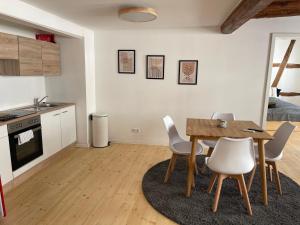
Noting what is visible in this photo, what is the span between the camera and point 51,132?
344 centimetres

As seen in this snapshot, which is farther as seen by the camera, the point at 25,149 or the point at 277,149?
the point at 25,149

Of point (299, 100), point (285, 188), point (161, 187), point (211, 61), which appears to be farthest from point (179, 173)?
point (299, 100)

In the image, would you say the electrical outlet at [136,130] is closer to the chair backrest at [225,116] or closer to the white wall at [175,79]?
the white wall at [175,79]

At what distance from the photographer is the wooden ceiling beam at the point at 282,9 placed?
3042 mm

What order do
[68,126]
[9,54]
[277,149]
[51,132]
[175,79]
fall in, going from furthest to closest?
[175,79] → [68,126] → [51,132] → [9,54] → [277,149]

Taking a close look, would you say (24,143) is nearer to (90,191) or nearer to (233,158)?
(90,191)

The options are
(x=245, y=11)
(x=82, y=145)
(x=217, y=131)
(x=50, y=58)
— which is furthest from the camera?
(x=82, y=145)

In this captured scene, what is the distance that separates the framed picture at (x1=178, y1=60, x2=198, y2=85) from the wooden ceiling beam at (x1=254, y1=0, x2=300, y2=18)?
52.0 inches

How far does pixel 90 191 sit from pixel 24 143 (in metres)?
→ 1.11

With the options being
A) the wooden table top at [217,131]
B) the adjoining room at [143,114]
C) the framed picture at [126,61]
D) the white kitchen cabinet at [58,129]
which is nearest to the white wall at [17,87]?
the adjoining room at [143,114]

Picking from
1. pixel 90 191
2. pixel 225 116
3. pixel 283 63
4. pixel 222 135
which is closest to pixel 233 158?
pixel 222 135

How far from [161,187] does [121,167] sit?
0.87m

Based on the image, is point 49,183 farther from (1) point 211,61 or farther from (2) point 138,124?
(1) point 211,61

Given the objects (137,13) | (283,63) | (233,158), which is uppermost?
(137,13)
